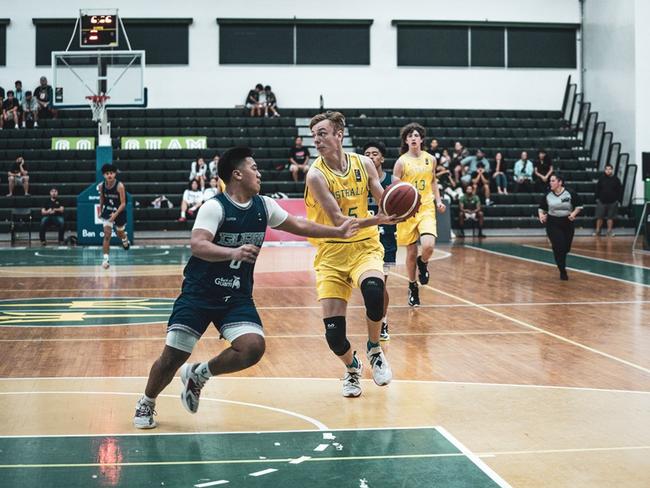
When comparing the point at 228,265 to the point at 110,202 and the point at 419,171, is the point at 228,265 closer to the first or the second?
the point at 419,171

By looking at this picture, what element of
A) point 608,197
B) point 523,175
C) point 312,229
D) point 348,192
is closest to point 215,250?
point 312,229

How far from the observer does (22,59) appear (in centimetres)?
3086

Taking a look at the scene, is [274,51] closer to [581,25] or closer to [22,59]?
[22,59]

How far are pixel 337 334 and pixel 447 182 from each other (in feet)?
65.2

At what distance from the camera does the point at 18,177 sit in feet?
84.1

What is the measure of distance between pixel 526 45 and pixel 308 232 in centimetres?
2837

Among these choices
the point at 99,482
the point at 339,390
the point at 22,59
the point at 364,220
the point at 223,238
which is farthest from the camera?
the point at 22,59

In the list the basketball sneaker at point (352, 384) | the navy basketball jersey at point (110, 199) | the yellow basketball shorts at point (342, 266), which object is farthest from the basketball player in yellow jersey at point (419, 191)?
the navy basketball jersey at point (110, 199)

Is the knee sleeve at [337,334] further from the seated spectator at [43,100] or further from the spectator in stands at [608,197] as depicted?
the seated spectator at [43,100]

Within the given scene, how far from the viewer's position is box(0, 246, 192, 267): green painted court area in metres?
18.5

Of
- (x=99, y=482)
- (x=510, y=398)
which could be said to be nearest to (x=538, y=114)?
(x=510, y=398)

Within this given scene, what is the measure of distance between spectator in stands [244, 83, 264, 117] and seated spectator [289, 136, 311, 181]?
9.96ft

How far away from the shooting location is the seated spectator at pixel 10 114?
28.6 meters

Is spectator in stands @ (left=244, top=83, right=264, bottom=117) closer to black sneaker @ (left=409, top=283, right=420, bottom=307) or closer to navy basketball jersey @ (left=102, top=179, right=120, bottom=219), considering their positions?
navy basketball jersey @ (left=102, top=179, right=120, bottom=219)
